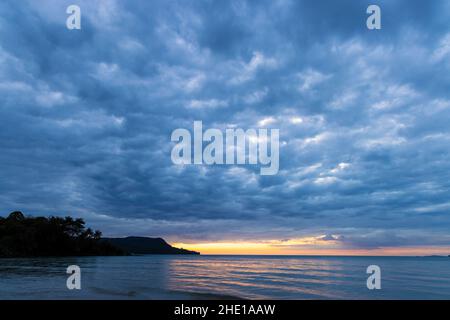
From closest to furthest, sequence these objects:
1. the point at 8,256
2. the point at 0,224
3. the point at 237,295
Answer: the point at 237,295, the point at 8,256, the point at 0,224

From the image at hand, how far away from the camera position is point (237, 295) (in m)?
30.9

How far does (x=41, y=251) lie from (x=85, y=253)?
3327 centimetres
